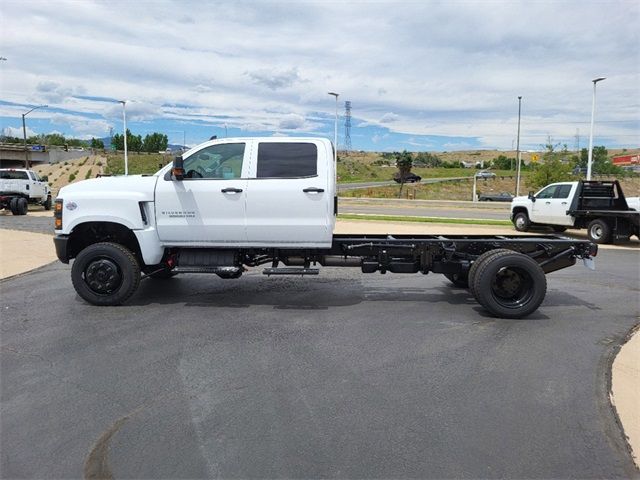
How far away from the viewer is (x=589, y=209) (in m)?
16.4

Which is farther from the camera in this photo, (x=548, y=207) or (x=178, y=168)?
(x=548, y=207)

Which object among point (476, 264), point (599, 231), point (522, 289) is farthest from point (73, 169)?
point (522, 289)

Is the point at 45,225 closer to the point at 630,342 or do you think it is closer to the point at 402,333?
the point at 402,333

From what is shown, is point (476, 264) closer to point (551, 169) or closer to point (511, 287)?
point (511, 287)

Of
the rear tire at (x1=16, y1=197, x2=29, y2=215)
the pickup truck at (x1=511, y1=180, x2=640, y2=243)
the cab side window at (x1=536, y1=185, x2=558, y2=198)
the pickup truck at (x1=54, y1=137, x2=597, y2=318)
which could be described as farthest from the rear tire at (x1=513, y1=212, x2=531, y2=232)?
the rear tire at (x1=16, y1=197, x2=29, y2=215)

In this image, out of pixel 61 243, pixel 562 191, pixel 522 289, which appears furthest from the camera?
pixel 562 191

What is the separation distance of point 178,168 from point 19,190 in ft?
69.8

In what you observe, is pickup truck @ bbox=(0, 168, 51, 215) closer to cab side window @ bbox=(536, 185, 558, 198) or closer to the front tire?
the front tire

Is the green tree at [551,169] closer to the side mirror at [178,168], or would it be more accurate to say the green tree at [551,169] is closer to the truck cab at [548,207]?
the truck cab at [548,207]

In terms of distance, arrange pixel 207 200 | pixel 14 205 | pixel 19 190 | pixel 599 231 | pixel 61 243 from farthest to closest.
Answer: pixel 19 190
pixel 14 205
pixel 599 231
pixel 61 243
pixel 207 200

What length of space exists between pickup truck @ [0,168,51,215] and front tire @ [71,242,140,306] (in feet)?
62.9

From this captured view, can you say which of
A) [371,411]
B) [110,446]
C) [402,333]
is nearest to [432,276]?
[402,333]

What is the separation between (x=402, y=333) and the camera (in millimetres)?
6102

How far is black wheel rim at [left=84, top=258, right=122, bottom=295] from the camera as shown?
710 cm
